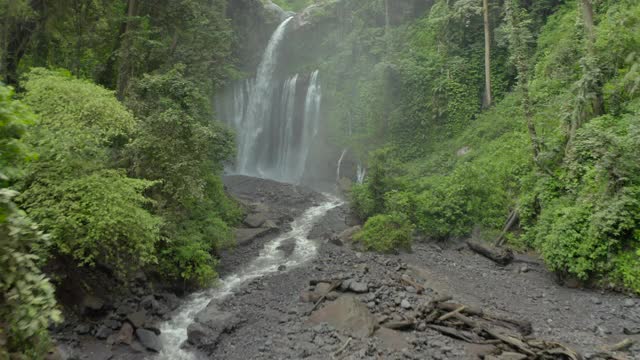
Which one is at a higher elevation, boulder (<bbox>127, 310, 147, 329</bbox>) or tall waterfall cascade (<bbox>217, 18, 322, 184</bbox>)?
tall waterfall cascade (<bbox>217, 18, 322, 184</bbox>)

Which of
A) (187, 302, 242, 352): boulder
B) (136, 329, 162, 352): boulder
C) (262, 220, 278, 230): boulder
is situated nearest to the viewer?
(136, 329, 162, 352): boulder

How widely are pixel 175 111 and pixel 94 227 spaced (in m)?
5.72

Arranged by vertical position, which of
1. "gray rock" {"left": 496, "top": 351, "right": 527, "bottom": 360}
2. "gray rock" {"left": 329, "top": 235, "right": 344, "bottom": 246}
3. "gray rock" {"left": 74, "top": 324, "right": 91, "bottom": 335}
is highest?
"gray rock" {"left": 329, "top": 235, "right": 344, "bottom": 246}

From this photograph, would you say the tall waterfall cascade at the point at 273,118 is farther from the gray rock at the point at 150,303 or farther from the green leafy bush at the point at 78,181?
the green leafy bush at the point at 78,181

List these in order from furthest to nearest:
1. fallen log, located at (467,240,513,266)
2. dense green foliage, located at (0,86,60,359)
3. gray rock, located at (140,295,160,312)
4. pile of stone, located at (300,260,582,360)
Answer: fallen log, located at (467,240,513,266) < gray rock, located at (140,295,160,312) < pile of stone, located at (300,260,582,360) < dense green foliage, located at (0,86,60,359)

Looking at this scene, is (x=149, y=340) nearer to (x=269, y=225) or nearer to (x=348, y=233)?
(x=269, y=225)

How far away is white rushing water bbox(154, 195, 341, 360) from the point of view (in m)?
12.2

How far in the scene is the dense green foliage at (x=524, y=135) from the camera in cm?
1353

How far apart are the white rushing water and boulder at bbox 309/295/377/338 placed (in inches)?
153

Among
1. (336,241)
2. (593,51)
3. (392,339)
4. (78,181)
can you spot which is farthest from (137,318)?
(593,51)

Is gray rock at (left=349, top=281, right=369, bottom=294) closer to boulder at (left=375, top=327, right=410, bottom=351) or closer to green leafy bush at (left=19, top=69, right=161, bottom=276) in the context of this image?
boulder at (left=375, top=327, right=410, bottom=351)

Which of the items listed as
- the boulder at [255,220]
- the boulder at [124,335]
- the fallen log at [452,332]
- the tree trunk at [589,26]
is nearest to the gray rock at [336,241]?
the boulder at [255,220]

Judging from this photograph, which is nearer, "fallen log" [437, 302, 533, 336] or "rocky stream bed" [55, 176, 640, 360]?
"rocky stream bed" [55, 176, 640, 360]

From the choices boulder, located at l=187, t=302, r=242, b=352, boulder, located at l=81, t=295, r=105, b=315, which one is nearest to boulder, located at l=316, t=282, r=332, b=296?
boulder, located at l=187, t=302, r=242, b=352
